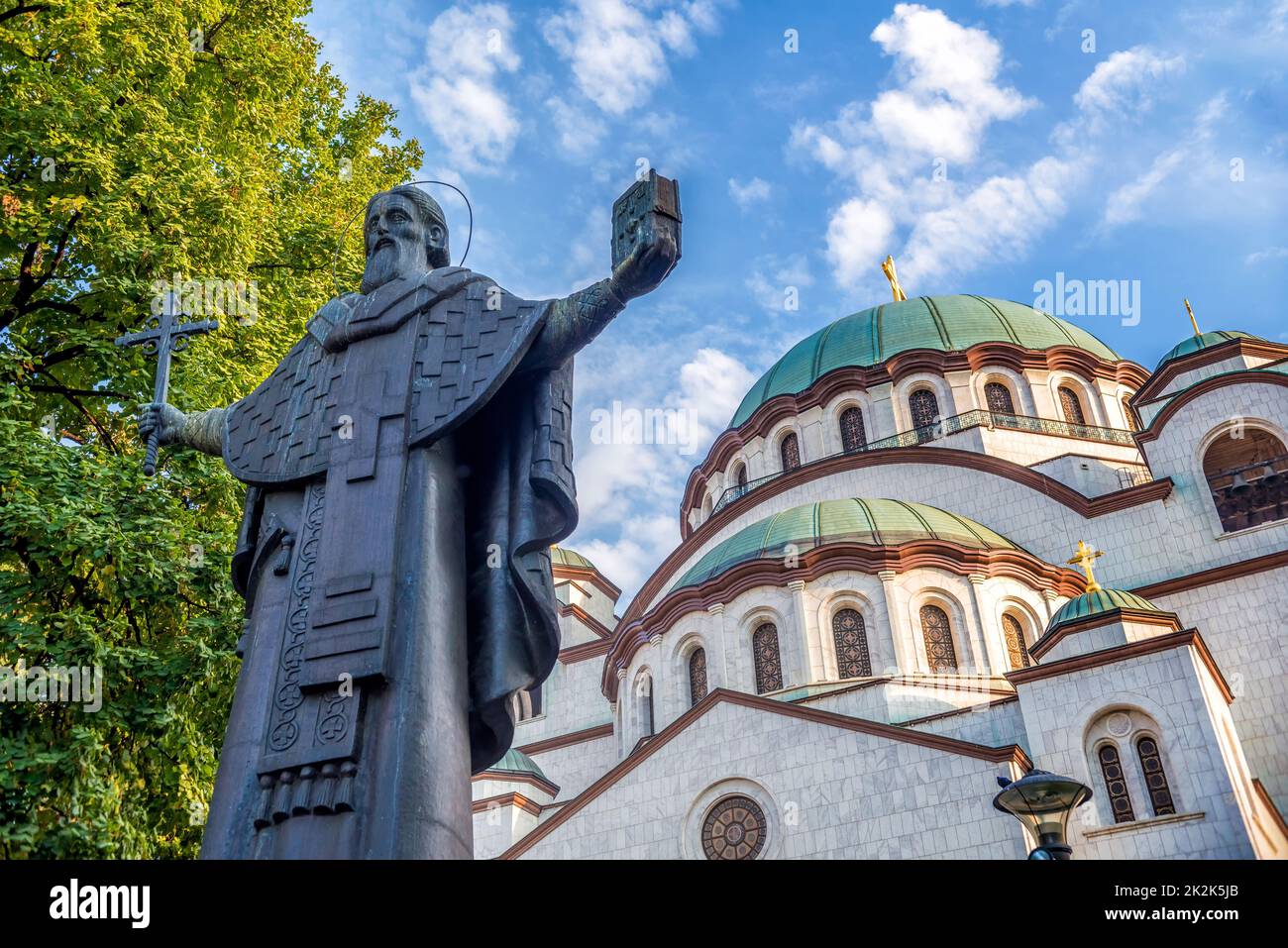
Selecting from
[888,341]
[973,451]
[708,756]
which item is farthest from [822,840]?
[888,341]

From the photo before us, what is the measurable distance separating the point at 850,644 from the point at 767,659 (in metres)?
1.58

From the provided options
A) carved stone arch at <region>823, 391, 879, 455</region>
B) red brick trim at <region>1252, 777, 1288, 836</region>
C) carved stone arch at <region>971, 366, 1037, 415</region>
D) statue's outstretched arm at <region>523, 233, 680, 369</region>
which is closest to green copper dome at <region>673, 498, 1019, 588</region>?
carved stone arch at <region>823, 391, 879, 455</region>

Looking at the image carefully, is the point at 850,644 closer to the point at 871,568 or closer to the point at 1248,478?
the point at 871,568

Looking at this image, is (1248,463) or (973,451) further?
(973,451)

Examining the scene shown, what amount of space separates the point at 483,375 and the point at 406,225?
1043 millimetres

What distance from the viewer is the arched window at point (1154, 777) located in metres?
14.8

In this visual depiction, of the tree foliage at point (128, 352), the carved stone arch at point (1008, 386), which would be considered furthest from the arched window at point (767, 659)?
the tree foliage at point (128, 352)

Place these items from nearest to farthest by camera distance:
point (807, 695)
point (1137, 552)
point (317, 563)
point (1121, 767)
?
1. point (317, 563)
2. point (1121, 767)
3. point (807, 695)
4. point (1137, 552)

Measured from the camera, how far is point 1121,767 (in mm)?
15328

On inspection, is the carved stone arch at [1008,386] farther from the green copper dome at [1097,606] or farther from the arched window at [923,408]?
the green copper dome at [1097,606]

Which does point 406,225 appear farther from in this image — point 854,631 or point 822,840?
point 854,631

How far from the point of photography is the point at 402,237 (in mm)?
4508

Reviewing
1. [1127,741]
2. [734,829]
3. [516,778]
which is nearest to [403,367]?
[1127,741]

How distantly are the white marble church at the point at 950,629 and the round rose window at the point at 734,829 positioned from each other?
→ 0.04 m
